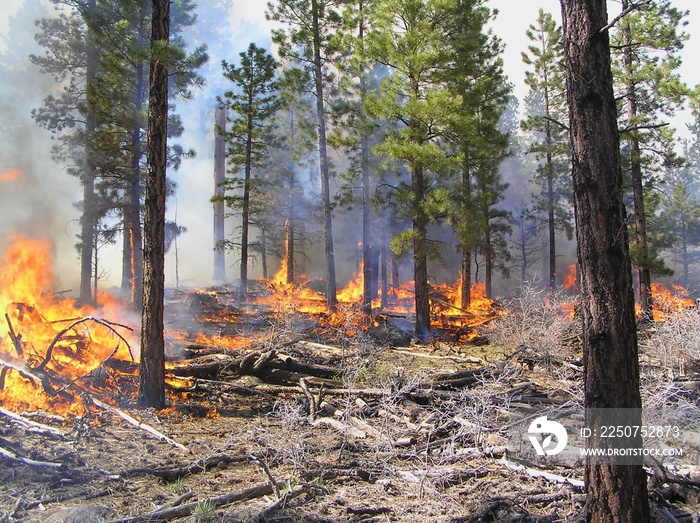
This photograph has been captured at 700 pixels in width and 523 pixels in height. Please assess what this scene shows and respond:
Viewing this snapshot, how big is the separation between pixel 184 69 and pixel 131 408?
628 centimetres

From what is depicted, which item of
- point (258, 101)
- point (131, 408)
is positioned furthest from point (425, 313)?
point (258, 101)

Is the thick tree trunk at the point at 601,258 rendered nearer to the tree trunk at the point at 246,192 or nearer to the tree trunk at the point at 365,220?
the tree trunk at the point at 365,220

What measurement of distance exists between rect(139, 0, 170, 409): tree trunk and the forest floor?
55 centimetres

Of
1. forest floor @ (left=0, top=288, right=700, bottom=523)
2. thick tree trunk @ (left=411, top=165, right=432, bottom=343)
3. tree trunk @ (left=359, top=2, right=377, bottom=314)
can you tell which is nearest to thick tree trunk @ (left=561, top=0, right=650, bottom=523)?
forest floor @ (left=0, top=288, right=700, bottom=523)

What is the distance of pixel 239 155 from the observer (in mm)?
24844

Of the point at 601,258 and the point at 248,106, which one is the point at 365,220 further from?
the point at 601,258

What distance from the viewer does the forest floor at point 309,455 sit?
441 centimetres

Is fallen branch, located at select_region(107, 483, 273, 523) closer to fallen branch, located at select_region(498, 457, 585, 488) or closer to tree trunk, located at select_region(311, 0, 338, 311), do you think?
fallen branch, located at select_region(498, 457, 585, 488)

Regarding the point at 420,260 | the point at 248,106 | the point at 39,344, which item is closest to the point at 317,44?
the point at 248,106

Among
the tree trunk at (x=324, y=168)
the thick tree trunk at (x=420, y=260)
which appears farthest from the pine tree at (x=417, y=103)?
the tree trunk at (x=324, y=168)

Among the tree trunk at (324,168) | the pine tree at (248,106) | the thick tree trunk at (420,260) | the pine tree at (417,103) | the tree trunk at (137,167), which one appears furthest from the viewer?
the pine tree at (248,106)

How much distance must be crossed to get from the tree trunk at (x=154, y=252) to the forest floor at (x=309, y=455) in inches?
21.5

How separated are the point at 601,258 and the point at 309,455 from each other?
4.23 metres

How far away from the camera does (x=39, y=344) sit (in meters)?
9.59
